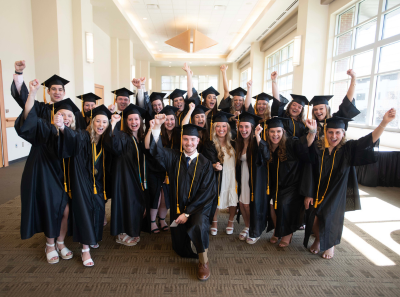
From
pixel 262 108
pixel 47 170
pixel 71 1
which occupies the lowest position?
pixel 47 170

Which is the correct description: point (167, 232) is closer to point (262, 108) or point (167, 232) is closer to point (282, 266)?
point (282, 266)

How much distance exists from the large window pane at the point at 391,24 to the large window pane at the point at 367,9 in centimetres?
39

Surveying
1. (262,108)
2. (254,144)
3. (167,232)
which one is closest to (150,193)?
(167,232)

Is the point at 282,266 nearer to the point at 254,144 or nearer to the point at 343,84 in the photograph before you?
the point at 254,144

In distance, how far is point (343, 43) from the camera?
679 centimetres

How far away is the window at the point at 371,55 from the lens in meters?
5.27

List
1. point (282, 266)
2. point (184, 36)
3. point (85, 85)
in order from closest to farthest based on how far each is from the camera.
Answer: point (282, 266) → point (85, 85) → point (184, 36)

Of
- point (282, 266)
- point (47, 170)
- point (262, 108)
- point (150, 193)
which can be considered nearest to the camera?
point (47, 170)

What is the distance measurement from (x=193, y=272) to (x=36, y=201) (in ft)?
5.58

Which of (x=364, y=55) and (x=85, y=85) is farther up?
(x=364, y=55)

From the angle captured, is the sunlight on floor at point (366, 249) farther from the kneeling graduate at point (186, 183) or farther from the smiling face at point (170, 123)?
the smiling face at point (170, 123)

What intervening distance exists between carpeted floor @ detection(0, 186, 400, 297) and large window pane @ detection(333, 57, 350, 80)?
207 inches

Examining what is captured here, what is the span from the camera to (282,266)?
2.60m

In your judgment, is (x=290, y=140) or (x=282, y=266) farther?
(x=290, y=140)
